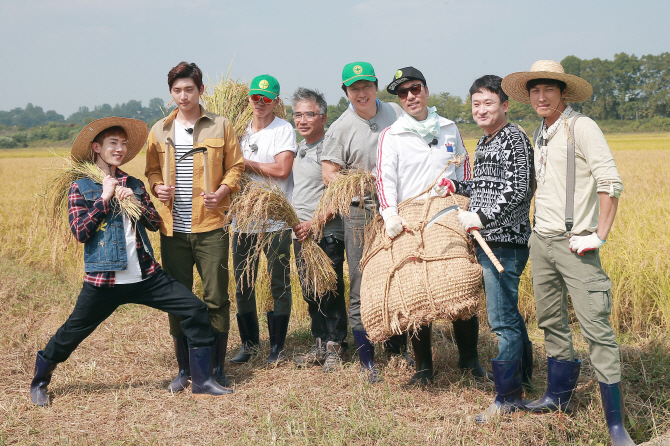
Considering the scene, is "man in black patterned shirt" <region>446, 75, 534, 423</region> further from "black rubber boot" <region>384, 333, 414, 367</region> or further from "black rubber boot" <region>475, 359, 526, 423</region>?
"black rubber boot" <region>384, 333, 414, 367</region>

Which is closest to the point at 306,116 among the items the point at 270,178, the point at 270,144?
the point at 270,144

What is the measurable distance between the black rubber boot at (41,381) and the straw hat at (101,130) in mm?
1308

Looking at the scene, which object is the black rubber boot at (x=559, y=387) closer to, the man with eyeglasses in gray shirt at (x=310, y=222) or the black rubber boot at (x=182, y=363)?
the man with eyeglasses in gray shirt at (x=310, y=222)

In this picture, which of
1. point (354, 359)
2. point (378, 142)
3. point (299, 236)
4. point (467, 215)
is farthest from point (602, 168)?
point (354, 359)

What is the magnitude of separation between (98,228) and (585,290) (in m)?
2.82

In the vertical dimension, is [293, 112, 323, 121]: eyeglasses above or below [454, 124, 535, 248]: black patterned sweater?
above

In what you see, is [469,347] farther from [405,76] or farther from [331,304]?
[405,76]

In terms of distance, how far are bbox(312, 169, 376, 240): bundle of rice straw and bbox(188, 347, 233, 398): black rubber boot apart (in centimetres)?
125

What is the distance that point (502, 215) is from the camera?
2900 mm

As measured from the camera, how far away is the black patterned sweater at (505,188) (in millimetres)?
2883

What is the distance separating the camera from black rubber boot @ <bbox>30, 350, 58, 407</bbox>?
3385mm

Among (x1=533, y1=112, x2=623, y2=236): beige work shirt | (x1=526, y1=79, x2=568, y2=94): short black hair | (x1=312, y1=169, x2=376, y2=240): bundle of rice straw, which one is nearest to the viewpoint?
(x1=533, y1=112, x2=623, y2=236): beige work shirt

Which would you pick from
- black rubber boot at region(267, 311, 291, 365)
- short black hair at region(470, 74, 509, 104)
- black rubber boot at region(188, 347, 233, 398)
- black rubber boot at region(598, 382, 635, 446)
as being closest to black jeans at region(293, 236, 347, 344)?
black rubber boot at region(267, 311, 291, 365)

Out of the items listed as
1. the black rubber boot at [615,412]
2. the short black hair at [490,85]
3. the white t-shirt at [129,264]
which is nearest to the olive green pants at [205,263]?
the white t-shirt at [129,264]
